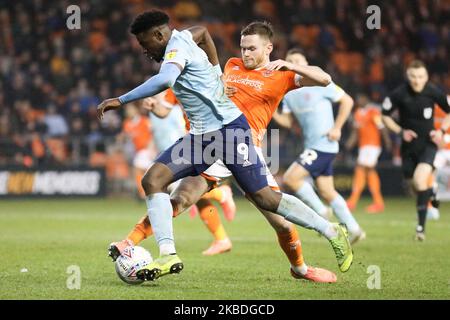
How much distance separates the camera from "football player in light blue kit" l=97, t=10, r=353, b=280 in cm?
715

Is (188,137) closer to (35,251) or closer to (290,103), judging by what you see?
(35,251)

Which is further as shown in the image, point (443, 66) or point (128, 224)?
point (443, 66)

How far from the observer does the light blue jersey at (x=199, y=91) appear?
7230 mm

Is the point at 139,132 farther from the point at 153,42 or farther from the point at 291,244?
the point at 153,42

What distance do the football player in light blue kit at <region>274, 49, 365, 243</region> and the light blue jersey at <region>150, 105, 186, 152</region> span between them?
283 centimetres

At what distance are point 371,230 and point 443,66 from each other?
34.9 feet

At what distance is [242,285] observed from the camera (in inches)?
296

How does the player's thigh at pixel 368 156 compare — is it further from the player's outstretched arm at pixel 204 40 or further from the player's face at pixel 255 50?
the player's outstretched arm at pixel 204 40

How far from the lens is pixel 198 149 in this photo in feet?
24.6

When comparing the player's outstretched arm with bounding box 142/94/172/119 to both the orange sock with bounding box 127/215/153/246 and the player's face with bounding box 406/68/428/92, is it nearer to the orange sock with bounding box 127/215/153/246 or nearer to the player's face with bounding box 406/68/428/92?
the orange sock with bounding box 127/215/153/246

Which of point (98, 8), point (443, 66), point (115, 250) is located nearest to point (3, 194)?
point (98, 8)

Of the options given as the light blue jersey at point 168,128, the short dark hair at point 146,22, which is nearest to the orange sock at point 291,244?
the short dark hair at point 146,22

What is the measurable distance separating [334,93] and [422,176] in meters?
1.77

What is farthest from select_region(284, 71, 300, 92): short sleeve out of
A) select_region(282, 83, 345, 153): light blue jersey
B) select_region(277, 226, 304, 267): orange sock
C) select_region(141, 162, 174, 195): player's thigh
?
select_region(282, 83, 345, 153): light blue jersey
